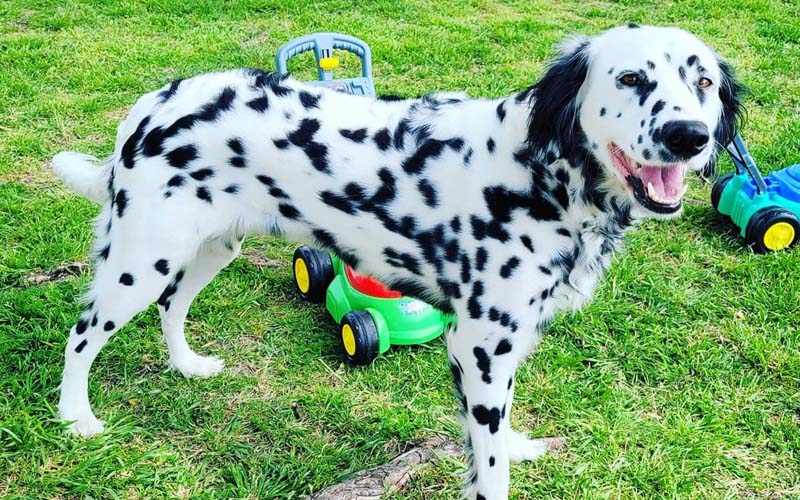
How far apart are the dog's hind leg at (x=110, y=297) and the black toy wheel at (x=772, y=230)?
2902 mm

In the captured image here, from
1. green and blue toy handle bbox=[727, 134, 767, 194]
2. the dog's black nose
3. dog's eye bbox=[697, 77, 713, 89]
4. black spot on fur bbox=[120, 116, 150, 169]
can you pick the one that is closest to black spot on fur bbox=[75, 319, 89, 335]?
black spot on fur bbox=[120, 116, 150, 169]

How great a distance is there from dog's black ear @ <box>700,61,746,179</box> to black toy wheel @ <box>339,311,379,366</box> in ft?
5.05

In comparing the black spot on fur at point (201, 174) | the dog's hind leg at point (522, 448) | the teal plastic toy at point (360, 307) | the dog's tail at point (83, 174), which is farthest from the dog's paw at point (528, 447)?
the dog's tail at point (83, 174)

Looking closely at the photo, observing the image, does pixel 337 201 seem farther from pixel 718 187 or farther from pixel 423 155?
pixel 718 187

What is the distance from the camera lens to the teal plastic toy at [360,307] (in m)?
3.37

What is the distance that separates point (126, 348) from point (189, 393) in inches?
16.2

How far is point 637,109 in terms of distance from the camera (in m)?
2.19

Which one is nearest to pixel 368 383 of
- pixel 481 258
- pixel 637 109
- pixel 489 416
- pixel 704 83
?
pixel 489 416

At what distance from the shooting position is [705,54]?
2.29 meters

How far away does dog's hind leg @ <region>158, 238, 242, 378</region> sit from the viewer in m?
3.25

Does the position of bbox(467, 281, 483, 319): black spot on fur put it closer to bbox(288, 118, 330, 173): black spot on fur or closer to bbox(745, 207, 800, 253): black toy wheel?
bbox(288, 118, 330, 173): black spot on fur

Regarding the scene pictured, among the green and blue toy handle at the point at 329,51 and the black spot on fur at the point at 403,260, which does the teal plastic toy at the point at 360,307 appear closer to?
the green and blue toy handle at the point at 329,51

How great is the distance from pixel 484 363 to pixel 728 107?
1122 mm

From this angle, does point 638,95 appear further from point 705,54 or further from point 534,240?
point 534,240
